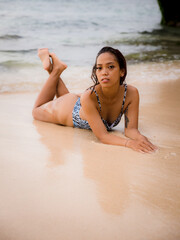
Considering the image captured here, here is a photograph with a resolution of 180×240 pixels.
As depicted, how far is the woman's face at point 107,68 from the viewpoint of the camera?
117 inches

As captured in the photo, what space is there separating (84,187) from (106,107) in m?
1.24

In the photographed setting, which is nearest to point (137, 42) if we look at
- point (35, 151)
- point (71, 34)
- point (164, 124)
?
point (71, 34)

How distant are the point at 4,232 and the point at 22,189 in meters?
0.42

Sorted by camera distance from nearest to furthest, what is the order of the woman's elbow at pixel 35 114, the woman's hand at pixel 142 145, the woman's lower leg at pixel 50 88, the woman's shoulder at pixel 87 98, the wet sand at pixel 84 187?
the wet sand at pixel 84 187
the woman's hand at pixel 142 145
the woman's shoulder at pixel 87 98
the woman's elbow at pixel 35 114
the woman's lower leg at pixel 50 88

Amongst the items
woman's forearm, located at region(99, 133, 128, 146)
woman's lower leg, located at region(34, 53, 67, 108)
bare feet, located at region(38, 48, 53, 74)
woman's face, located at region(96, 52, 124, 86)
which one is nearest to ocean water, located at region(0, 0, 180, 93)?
bare feet, located at region(38, 48, 53, 74)

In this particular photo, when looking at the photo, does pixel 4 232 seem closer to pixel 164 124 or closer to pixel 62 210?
pixel 62 210

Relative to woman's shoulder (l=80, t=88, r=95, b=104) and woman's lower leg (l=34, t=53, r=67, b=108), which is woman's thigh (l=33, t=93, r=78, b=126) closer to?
woman's lower leg (l=34, t=53, r=67, b=108)

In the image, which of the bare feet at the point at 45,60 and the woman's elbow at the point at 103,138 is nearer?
the woman's elbow at the point at 103,138

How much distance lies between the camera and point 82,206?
1.98 metres

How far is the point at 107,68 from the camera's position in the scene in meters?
3.00

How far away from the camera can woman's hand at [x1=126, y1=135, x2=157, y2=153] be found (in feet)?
9.20

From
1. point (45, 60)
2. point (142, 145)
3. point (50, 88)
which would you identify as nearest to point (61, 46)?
point (45, 60)

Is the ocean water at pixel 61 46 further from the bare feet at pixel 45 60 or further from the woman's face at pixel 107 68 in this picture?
the woman's face at pixel 107 68

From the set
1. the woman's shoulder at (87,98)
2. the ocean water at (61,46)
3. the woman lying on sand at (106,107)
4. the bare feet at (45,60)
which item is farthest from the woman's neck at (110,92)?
the ocean water at (61,46)
